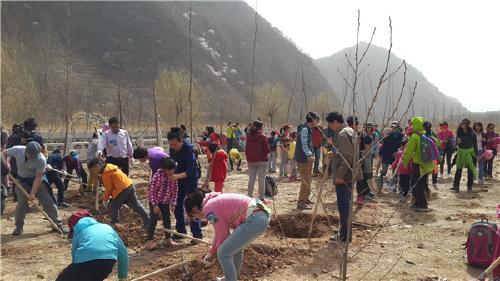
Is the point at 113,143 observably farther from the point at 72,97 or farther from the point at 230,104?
the point at 230,104

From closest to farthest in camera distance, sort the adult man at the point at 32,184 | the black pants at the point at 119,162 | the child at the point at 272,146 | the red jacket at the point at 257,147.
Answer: the adult man at the point at 32,184 < the black pants at the point at 119,162 < the red jacket at the point at 257,147 < the child at the point at 272,146

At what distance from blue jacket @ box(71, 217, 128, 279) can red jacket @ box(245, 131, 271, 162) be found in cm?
425

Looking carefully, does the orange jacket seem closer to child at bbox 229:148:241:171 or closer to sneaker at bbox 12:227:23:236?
sneaker at bbox 12:227:23:236

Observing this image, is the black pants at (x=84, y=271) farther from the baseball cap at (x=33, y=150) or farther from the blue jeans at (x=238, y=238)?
the baseball cap at (x=33, y=150)

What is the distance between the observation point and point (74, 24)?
67.3 meters

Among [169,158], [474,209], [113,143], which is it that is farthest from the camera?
[474,209]

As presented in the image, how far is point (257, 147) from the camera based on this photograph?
7324mm

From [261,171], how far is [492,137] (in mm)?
6717

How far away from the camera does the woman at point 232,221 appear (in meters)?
3.43

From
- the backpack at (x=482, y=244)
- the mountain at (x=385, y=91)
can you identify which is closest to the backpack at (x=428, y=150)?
the mountain at (x=385, y=91)

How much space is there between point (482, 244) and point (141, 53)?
66.5 metres

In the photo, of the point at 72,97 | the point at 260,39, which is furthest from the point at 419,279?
the point at 260,39

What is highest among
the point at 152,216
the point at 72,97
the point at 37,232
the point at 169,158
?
the point at 72,97

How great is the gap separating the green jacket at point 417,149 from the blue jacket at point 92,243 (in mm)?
5108
